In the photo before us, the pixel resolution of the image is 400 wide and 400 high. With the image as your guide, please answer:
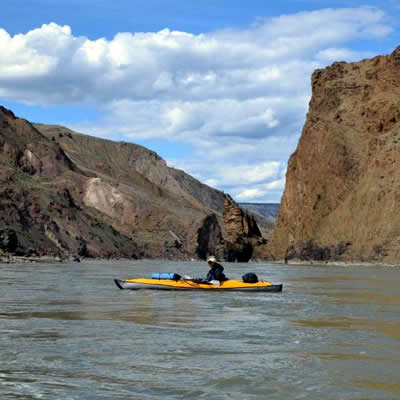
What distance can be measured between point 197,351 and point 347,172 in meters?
136

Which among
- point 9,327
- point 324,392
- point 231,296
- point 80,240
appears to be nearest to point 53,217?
point 80,240

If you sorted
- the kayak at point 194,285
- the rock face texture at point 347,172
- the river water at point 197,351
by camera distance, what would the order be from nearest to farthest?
the river water at point 197,351
the kayak at point 194,285
the rock face texture at point 347,172

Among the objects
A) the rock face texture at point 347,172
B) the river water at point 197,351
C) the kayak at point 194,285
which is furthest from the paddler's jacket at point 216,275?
the rock face texture at point 347,172

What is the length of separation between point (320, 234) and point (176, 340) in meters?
129

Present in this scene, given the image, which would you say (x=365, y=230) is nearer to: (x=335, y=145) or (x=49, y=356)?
(x=335, y=145)

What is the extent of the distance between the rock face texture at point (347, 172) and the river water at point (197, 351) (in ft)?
340

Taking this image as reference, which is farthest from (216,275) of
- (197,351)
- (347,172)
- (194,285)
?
(347,172)

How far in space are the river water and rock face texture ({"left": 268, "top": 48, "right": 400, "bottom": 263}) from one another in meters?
A: 104

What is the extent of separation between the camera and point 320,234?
145 metres

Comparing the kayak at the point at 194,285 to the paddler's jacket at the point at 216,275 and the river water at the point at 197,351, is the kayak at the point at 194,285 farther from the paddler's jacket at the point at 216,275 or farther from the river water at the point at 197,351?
the river water at the point at 197,351

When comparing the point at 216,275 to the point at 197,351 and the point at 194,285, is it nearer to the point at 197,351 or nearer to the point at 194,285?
the point at 194,285

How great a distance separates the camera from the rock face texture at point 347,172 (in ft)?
437

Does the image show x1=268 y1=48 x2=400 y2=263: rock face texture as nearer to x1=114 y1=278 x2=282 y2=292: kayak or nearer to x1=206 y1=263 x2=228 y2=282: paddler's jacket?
x1=114 y1=278 x2=282 y2=292: kayak

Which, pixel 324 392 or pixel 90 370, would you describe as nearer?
pixel 324 392
